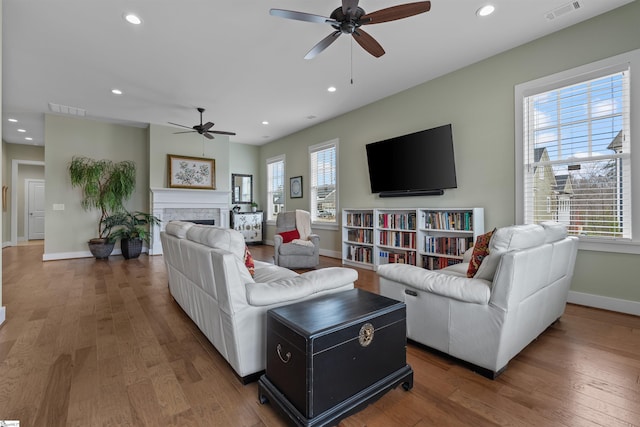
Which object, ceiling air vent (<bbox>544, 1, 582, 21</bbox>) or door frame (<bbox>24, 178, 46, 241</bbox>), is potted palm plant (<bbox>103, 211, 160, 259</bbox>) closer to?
door frame (<bbox>24, 178, 46, 241</bbox>)

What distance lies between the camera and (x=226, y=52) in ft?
11.2

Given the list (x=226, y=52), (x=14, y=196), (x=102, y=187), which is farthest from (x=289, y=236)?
(x=14, y=196)

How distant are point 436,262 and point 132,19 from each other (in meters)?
4.47

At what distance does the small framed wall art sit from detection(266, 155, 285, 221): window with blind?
0.49 meters

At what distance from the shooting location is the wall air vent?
5.11m

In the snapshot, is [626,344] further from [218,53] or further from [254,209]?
[254,209]

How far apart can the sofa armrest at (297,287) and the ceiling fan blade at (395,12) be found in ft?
6.35

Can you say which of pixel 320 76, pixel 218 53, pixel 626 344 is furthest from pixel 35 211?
pixel 626 344

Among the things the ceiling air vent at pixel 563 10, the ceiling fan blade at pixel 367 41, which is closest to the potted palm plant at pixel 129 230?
the ceiling fan blade at pixel 367 41

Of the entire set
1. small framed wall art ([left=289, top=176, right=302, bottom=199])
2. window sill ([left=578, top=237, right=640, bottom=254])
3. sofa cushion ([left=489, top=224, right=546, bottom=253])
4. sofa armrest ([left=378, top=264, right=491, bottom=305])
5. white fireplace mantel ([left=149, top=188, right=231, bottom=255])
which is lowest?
sofa armrest ([left=378, top=264, right=491, bottom=305])

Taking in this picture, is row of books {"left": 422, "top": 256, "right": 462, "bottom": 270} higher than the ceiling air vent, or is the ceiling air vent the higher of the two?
the ceiling air vent

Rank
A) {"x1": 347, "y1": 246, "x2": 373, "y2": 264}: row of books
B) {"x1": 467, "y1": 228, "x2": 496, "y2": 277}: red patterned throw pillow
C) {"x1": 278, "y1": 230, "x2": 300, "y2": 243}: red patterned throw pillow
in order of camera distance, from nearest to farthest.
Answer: {"x1": 467, "y1": 228, "x2": 496, "y2": 277}: red patterned throw pillow, {"x1": 347, "y1": 246, "x2": 373, "y2": 264}: row of books, {"x1": 278, "y1": 230, "x2": 300, "y2": 243}: red patterned throw pillow

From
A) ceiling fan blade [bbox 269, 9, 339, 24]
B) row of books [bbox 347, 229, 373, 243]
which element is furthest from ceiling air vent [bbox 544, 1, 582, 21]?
row of books [bbox 347, 229, 373, 243]

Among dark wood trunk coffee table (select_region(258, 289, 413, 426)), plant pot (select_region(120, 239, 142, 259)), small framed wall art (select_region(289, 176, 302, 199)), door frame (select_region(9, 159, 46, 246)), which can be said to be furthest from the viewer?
door frame (select_region(9, 159, 46, 246))
